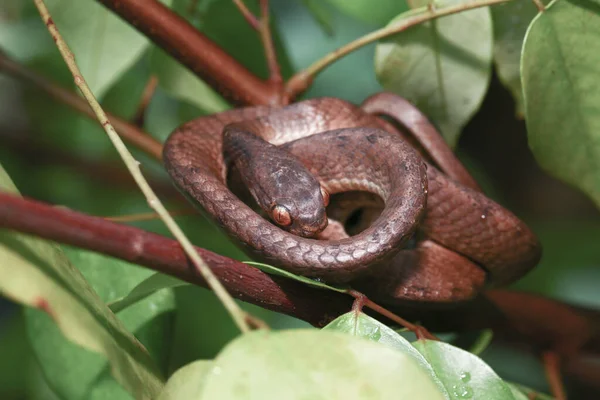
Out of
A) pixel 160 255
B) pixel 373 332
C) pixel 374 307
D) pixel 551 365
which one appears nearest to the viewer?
pixel 160 255

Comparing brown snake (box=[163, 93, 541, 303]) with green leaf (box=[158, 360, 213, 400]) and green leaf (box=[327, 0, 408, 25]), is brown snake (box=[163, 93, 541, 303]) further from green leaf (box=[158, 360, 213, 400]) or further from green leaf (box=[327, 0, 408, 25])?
green leaf (box=[158, 360, 213, 400])

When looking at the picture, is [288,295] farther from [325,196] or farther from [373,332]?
[325,196]

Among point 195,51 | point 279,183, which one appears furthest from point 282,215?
point 195,51

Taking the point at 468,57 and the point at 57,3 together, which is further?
the point at 57,3

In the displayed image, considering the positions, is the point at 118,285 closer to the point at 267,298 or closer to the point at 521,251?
the point at 267,298

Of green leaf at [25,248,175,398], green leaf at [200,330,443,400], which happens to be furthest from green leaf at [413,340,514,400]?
green leaf at [25,248,175,398]

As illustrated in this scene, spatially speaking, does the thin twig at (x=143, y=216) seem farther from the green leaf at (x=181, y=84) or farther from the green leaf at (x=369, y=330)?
the green leaf at (x=369, y=330)

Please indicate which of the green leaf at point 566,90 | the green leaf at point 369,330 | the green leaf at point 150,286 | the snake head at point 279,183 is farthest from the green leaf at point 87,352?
the green leaf at point 566,90

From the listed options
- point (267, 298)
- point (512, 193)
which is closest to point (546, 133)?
point (267, 298)
